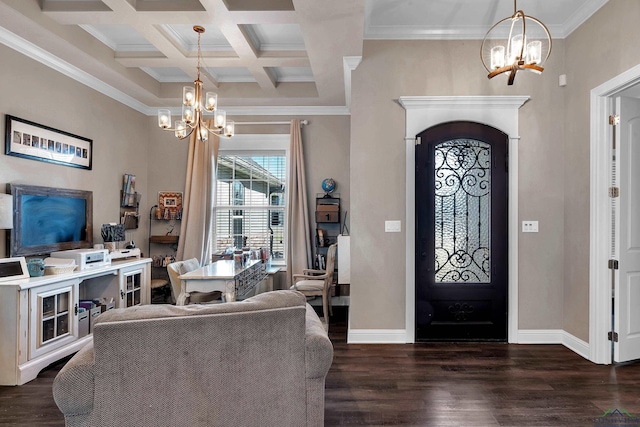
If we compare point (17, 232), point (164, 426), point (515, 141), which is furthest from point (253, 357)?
point (515, 141)

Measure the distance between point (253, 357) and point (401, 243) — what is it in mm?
2444

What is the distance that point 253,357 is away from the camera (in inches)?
72.2

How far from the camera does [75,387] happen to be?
1.64 m

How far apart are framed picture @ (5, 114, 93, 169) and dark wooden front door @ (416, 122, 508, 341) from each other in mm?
3774

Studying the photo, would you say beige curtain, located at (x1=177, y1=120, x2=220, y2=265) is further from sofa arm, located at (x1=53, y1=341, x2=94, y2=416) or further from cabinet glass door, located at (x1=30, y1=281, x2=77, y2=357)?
sofa arm, located at (x1=53, y1=341, x2=94, y2=416)

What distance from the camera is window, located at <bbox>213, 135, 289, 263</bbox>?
5953 mm

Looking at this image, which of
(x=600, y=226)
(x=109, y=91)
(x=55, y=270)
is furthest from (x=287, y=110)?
(x=600, y=226)

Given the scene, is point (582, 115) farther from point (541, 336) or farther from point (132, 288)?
point (132, 288)

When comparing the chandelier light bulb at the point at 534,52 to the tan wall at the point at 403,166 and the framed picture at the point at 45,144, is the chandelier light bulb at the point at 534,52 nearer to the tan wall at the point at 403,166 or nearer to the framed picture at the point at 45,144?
the tan wall at the point at 403,166

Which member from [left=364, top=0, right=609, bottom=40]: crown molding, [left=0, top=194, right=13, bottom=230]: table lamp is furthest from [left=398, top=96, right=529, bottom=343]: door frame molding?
[left=0, top=194, right=13, bottom=230]: table lamp

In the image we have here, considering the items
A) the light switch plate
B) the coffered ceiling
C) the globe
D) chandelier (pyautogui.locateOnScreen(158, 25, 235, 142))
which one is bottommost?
the light switch plate

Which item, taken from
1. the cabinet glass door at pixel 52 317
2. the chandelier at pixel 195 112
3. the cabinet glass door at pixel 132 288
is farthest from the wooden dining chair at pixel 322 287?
the cabinet glass door at pixel 52 317

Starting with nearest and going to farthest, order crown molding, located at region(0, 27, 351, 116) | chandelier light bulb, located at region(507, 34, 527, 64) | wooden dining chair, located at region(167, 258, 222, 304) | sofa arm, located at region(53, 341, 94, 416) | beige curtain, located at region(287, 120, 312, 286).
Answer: sofa arm, located at region(53, 341, 94, 416) < chandelier light bulb, located at region(507, 34, 527, 64) < crown molding, located at region(0, 27, 351, 116) < wooden dining chair, located at region(167, 258, 222, 304) < beige curtain, located at region(287, 120, 312, 286)

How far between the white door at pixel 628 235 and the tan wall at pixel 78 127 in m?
5.44
